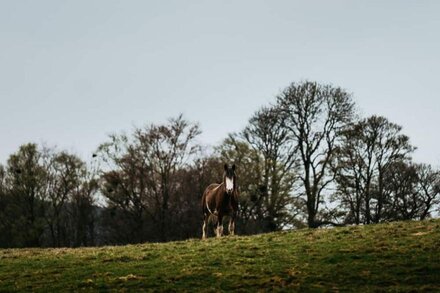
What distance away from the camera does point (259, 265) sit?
1897 cm

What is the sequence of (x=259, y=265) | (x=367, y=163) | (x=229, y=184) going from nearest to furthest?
(x=259, y=265) < (x=229, y=184) < (x=367, y=163)

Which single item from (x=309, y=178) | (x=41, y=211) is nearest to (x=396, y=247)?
(x=309, y=178)

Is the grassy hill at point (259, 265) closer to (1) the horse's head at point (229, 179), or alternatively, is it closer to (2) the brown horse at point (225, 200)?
(1) the horse's head at point (229, 179)

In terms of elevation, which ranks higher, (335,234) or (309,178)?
(309,178)

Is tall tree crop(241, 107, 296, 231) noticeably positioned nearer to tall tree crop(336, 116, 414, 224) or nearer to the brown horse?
tall tree crop(336, 116, 414, 224)

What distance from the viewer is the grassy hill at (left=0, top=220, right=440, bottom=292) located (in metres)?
16.3

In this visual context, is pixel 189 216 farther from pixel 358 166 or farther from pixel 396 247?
pixel 396 247

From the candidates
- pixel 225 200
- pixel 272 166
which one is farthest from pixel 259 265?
pixel 272 166

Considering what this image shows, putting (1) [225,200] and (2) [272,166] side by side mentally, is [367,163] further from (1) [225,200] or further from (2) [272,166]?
(1) [225,200]

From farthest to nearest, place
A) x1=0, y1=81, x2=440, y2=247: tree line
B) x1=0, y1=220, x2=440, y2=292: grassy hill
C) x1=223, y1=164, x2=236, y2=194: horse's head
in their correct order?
x1=0, y1=81, x2=440, y2=247: tree line
x1=223, y1=164, x2=236, y2=194: horse's head
x1=0, y1=220, x2=440, y2=292: grassy hill

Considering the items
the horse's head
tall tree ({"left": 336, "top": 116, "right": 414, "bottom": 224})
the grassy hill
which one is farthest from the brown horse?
tall tree ({"left": 336, "top": 116, "right": 414, "bottom": 224})

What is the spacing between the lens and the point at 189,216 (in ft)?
221

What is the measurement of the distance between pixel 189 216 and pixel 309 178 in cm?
1614

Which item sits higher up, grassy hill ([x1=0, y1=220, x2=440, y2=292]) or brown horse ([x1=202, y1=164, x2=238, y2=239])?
brown horse ([x1=202, y1=164, x2=238, y2=239])
